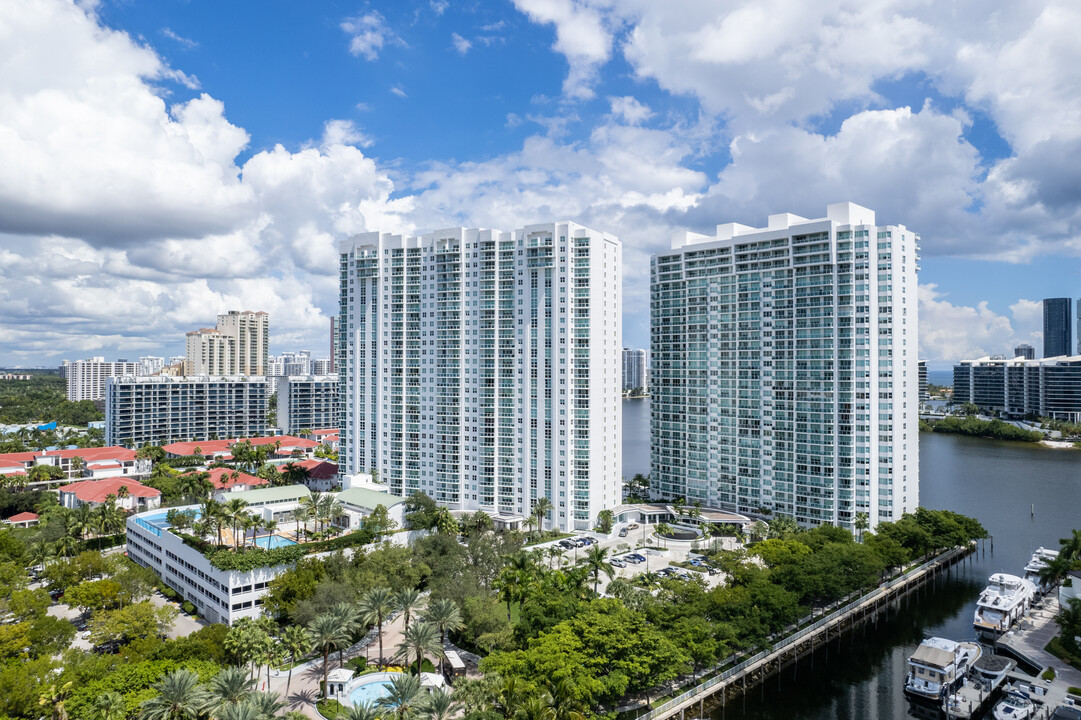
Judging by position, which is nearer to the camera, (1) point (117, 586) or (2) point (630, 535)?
(1) point (117, 586)

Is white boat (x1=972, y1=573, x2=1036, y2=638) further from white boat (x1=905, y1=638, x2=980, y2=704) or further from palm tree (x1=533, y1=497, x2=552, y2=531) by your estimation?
palm tree (x1=533, y1=497, x2=552, y2=531)

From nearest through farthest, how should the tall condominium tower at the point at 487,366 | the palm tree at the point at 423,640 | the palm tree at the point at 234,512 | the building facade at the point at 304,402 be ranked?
the palm tree at the point at 423,640 → the palm tree at the point at 234,512 → the tall condominium tower at the point at 487,366 → the building facade at the point at 304,402

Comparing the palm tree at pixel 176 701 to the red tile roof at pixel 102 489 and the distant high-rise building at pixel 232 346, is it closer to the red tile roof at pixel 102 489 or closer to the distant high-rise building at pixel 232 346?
the red tile roof at pixel 102 489

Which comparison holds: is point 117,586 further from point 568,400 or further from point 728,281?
point 728,281

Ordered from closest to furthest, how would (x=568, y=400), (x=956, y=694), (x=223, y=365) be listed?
1. (x=956, y=694)
2. (x=568, y=400)
3. (x=223, y=365)

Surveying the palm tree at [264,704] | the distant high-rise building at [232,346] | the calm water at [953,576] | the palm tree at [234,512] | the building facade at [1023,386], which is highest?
the distant high-rise building at [232,346]

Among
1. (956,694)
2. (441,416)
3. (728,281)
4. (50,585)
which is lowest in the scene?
(956,694)

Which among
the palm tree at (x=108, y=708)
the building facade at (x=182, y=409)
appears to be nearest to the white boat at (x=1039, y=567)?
the palm tree at (x=108, y=708)

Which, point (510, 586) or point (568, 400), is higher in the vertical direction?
point (568, 400)

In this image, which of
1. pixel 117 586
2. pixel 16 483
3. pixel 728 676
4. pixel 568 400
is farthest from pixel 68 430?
pixel 728 676
